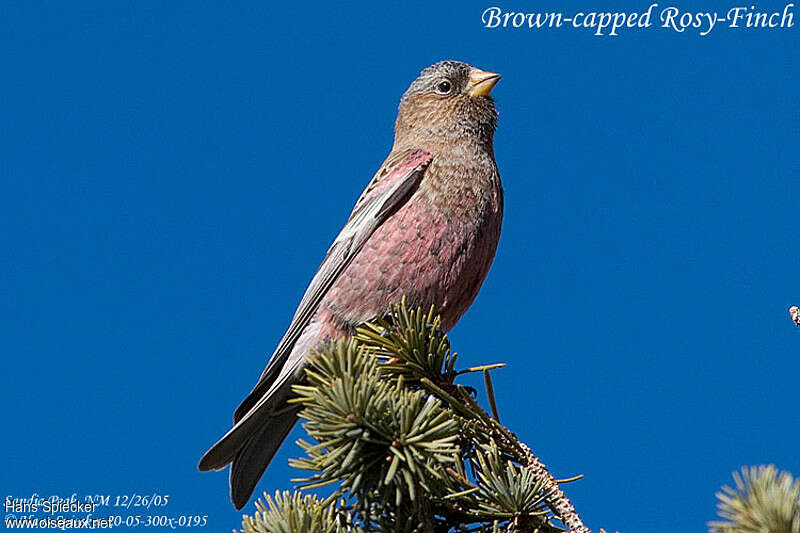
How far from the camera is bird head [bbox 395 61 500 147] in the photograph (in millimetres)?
5293

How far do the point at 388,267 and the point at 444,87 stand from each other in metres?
1.65

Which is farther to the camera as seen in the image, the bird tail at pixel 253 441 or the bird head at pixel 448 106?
the bird head at pixel 448 106

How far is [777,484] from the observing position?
1781mm

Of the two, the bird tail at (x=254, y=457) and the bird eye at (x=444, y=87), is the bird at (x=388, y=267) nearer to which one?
the bird tail at (x=254, y=457)

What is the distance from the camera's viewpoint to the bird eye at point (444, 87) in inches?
221

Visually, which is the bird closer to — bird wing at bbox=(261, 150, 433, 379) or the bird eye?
bird wing at bbox=(261, 150, 433, 379)

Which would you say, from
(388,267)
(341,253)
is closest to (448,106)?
(341,253)

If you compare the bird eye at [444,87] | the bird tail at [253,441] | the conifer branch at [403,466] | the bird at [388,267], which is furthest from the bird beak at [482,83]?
the conifer branch at [403,466]

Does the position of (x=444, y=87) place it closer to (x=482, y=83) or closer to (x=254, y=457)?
(x=482, y=83)

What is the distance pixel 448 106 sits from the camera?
5473 millimetres

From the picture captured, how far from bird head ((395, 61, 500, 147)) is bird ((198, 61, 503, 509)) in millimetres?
216

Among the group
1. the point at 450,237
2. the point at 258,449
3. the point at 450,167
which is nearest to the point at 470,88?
the point at 450,167

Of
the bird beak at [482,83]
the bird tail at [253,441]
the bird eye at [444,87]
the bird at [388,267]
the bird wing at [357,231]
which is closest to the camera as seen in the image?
the bird tail at [253,441]

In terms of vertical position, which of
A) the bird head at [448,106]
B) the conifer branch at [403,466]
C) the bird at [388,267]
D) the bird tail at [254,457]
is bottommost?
the conifer branch at [403,466]
